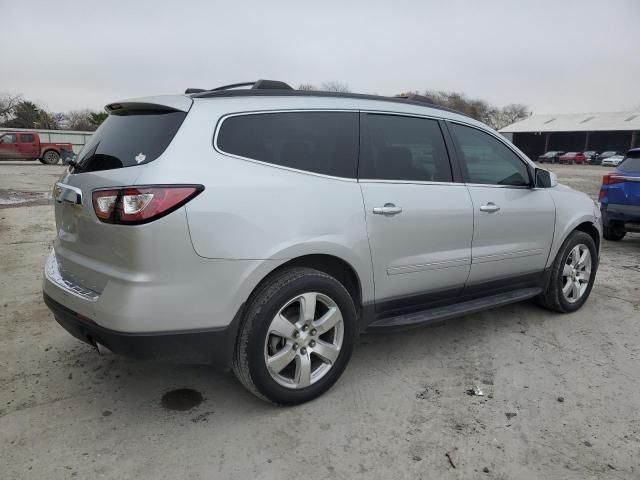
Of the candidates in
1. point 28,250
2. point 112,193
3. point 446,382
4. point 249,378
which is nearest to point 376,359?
point 446,382

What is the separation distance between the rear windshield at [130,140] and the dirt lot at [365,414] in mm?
1378

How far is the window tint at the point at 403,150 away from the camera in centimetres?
326

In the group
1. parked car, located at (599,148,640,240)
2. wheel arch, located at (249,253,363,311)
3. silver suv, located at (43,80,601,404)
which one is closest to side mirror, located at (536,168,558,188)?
silver suv, located at (43,80,601,404)

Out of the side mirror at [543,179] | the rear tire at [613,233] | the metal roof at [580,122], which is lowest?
the rear tire at [613,233]

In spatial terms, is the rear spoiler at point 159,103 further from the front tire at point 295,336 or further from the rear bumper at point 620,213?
the rear bumper at point 620,213

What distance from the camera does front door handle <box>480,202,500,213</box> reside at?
147 inches

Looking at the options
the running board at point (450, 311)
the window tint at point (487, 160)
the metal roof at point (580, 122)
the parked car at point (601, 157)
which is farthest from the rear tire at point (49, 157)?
the metal roof at point (580, 122)

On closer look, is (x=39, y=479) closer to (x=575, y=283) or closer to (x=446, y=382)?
(x=446, y=382)

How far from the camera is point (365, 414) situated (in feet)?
9.58

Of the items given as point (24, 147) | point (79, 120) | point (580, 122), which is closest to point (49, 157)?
point (24, 147)

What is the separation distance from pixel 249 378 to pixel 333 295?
65cm

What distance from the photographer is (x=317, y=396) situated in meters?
3.04

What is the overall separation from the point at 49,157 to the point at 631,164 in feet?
86.4

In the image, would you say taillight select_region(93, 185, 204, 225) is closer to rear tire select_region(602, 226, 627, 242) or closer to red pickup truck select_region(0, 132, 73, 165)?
rear tire select_region(602, 226, 627, 242)
